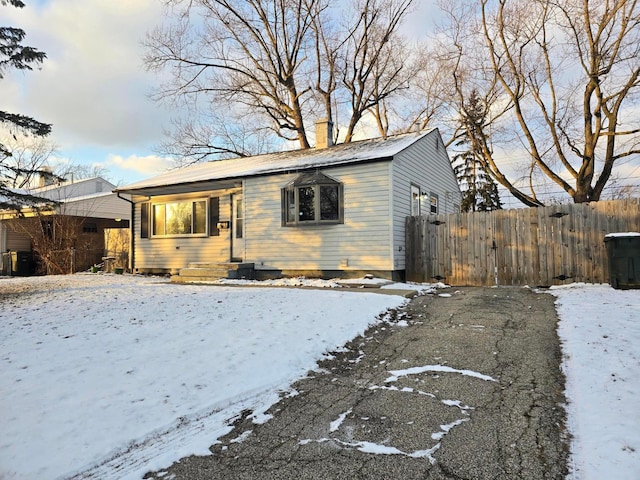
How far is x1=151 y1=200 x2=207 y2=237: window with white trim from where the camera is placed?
43.6 feet

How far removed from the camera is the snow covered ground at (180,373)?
250cm

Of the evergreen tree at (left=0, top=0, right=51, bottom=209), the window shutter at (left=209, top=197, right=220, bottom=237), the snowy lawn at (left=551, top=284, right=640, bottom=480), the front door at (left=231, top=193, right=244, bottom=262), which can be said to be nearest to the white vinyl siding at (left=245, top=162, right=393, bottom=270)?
the front door at (left=231, top=193, right=244, bottom=262)

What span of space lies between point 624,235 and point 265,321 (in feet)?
22.8

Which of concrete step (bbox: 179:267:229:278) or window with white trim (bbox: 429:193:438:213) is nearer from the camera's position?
concrete step (bbox: 179:267:229:278)

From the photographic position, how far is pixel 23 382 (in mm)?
3424

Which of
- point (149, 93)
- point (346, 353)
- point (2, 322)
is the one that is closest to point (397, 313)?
point (346, 353)

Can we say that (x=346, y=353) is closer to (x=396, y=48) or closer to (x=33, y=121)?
(x=33, y=121)

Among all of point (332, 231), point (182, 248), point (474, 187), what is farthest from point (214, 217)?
point (474, 187)

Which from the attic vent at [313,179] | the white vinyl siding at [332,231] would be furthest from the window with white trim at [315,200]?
the white vinyl siding at [332,231]

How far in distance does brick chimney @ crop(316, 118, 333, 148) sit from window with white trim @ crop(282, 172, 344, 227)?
366 cm

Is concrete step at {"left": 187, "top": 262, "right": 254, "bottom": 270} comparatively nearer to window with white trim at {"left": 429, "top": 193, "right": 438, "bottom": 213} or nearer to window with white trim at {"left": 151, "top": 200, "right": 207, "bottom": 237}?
window with white trim at {"left": 151, "top": 200, "right": 207, "bottom": 237}

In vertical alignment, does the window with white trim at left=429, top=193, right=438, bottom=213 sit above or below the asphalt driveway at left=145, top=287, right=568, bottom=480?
above

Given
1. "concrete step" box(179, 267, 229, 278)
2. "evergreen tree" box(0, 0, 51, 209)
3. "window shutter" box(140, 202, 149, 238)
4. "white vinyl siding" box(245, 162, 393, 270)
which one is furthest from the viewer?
"window shutter" box(140, 202, 149, 238)

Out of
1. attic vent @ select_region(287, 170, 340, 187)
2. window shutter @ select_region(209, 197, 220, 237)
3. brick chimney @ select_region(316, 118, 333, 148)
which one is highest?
brick chimney @ select_region(316, 118, 333, 148)
